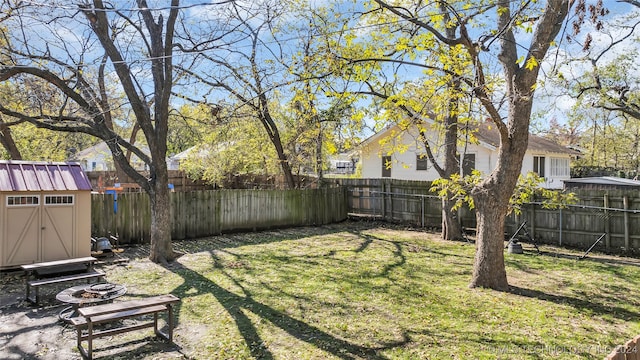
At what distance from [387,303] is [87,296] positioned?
4.59 metres

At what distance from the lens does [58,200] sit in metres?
8.80

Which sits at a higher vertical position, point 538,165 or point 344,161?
point 344,161

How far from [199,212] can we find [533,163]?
17.4 meters

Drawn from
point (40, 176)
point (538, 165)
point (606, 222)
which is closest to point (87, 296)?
point (40, 176)

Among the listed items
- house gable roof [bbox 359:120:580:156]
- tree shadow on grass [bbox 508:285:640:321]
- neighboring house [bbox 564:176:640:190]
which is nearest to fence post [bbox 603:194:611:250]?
tree shadow on grass [bbox 508:285:640:321]

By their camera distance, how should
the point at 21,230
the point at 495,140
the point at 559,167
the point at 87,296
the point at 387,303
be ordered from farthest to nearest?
the point at 559,167, the point at 495,140, the point at 21,230, the point at 387,303, the point at 87,296

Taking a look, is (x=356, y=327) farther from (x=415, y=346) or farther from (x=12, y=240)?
(x=12, y=240)

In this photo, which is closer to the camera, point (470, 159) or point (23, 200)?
point (23, 200)

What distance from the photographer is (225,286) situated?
7.60 m

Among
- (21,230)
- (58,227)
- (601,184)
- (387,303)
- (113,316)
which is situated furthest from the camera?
(601,184)

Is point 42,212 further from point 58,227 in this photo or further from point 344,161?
point 344,161

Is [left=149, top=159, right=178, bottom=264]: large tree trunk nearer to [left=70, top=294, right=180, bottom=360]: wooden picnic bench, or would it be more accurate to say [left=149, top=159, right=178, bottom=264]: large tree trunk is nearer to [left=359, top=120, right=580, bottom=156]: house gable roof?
[left=70, top=294, right=180, bottom=360]: wooden picnic bench

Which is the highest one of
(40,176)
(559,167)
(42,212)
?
(559,167)

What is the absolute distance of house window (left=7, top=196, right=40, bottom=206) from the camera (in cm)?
818
